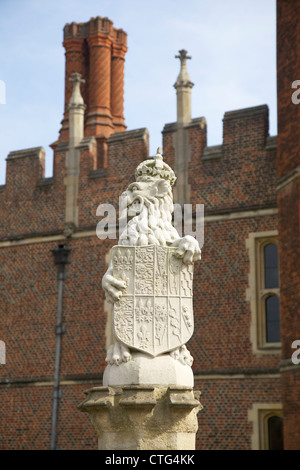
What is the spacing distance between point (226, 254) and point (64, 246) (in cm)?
346

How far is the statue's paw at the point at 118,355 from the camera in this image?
6.02m

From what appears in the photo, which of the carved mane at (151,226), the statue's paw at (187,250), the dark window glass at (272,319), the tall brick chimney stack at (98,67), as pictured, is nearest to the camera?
the statue's paw at (187,250)

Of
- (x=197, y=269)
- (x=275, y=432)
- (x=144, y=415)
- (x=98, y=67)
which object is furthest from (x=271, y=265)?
(x=98, y=67)

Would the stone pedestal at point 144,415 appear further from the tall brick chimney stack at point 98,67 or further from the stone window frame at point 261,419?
the tall brick chimney stack at point 98,67

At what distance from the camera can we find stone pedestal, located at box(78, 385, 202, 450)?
5.77 metres

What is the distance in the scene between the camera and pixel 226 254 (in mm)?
14836

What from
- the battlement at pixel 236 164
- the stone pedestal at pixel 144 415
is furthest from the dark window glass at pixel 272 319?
the stone pedestal at pixel 144 415

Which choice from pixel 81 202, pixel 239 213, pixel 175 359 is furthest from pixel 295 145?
pixel 175 359

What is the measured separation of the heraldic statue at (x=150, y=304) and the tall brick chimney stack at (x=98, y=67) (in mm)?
17555

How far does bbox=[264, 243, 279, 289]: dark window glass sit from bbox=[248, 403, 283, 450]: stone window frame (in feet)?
6.76

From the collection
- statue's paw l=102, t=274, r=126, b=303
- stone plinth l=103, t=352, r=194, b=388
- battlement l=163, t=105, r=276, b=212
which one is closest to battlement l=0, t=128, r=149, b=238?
battlement l=163, t=105, r=276, b=212

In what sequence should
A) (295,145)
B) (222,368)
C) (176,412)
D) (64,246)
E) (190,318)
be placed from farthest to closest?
(64,246) < (222,368) < (295,145) < (190,318) < (176,412)

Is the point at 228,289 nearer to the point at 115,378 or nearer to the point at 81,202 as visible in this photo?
the point at 81,202

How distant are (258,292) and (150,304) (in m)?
8.54
